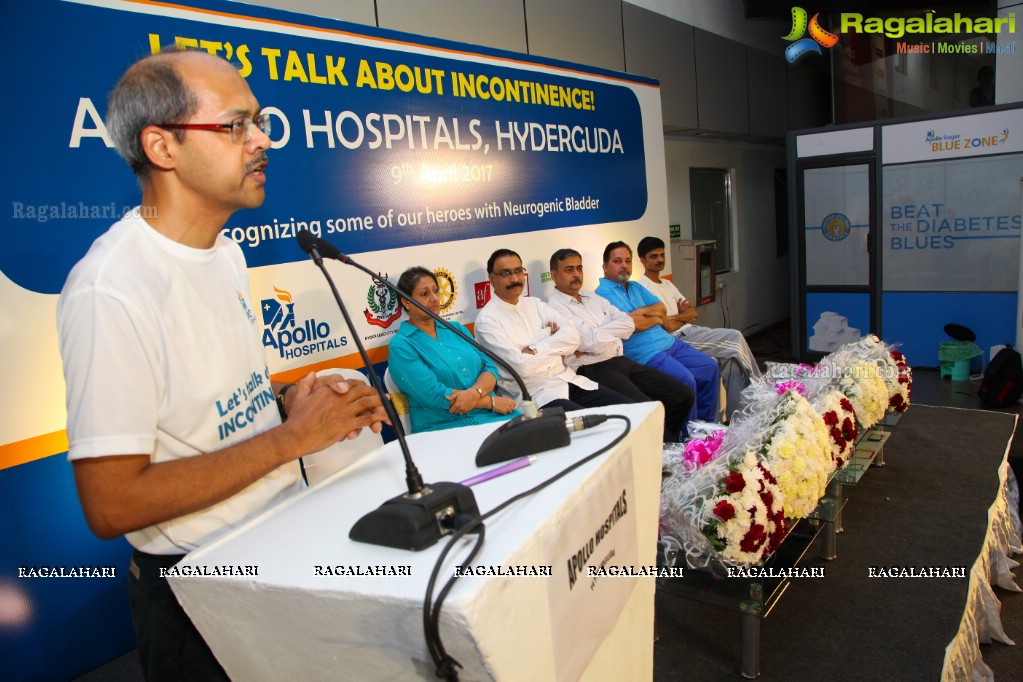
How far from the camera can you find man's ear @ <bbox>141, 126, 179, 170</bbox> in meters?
1.01

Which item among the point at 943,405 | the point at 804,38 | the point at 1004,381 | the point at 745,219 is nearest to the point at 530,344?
the point at 943,405

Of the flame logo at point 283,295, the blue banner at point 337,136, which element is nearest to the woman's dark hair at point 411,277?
the blue banner at point 337,136

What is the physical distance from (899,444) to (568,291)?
215 cm

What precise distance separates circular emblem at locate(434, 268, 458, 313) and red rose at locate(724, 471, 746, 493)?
1.86m

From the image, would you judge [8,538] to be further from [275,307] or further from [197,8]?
[197,8]

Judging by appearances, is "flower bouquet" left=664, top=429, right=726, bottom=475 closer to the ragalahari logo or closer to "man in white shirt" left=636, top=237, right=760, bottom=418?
"man in white shirt" left=636, top=237, right=760, bottom=418

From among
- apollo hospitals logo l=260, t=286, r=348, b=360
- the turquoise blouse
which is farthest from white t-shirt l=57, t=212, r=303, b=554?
the turquoise blouse

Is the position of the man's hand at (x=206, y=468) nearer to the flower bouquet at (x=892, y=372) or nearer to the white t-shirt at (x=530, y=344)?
the white t-shirt at (x=530, y=344)

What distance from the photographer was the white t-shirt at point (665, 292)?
5.16 meters

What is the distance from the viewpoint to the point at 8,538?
216 centimetres

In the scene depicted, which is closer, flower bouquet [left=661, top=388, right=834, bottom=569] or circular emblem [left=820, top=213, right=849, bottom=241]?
flower bouquet [left=661, top=388, right=834, bottom=569]

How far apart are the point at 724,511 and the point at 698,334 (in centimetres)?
341

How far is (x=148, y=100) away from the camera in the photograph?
1008 millimetres

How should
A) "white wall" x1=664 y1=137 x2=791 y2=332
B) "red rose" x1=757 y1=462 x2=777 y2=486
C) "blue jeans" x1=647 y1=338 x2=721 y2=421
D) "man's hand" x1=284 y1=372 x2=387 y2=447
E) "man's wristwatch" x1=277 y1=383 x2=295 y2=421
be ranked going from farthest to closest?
→ "white wall" x1=664 y1=137 x2=791 y2=332
"blue jeans" x1=647 y1=338 x2=721 y2=421
"red rose" x1=757 y1=462 x2=777 y2=486
"man's wristwatch" x1=277 y1=383 x2=295 y2=421
"man's hand" x1=284 y1=372 x2=387 y2=447
